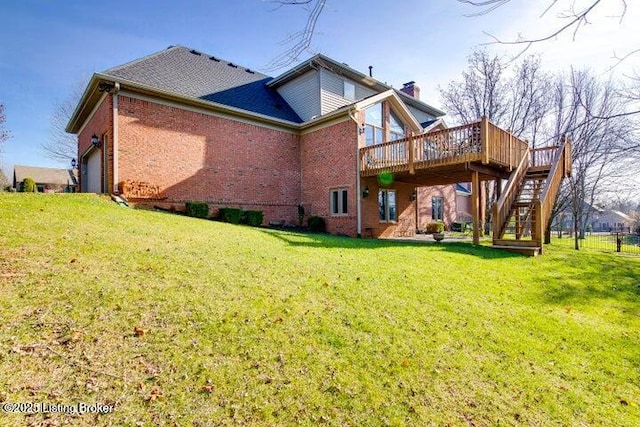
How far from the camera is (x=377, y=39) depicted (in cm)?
373

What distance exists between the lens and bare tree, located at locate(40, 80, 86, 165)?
1010 inches

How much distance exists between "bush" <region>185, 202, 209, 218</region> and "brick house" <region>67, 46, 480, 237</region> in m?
0.46

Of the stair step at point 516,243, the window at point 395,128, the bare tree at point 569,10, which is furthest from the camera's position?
the window at point 395,128

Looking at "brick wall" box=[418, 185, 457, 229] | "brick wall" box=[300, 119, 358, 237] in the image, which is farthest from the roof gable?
"brick wall" box=[418, 185, 457, 229]

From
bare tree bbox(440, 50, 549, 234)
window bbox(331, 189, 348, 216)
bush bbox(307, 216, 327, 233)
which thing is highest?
bare tree bbox(440, 50, 549, 234)

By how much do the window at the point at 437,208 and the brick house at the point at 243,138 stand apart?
320 centimetres

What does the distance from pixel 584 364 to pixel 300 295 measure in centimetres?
370

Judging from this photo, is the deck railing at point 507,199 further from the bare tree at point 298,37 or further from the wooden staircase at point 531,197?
the bare tree at point 298,37

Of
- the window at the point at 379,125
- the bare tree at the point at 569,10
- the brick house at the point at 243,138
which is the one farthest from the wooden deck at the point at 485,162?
the bare tree at the point at 569,10

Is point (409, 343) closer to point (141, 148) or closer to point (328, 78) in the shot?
point (141, 148)

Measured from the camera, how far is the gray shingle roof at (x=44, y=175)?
36.5m

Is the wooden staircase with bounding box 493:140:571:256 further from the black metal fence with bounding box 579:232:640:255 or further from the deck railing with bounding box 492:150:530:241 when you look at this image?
the black metal fence with bounding box 579:232:640:255

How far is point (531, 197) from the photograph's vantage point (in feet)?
40.3

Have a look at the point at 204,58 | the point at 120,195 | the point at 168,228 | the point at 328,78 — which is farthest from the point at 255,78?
the point at 168,228
